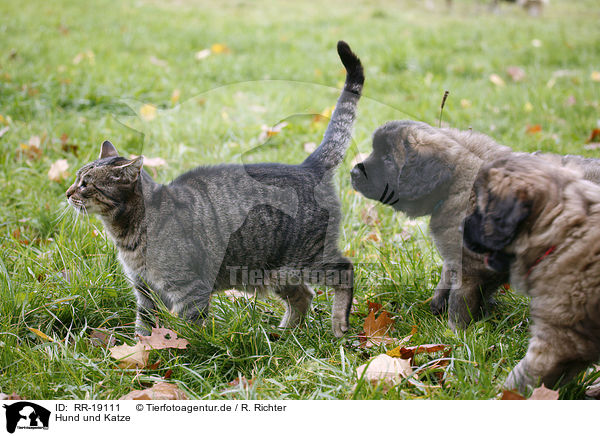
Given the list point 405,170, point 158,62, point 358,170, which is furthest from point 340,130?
point 158,62

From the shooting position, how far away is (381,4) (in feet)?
38.2

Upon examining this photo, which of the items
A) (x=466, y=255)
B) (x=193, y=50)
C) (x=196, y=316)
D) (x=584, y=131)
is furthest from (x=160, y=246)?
(x=193, y=50)

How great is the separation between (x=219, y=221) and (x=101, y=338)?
34.1 inches

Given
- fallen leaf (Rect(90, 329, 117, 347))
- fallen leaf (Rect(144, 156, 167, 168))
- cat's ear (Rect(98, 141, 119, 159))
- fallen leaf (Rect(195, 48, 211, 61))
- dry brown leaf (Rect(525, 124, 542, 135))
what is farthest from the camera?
fallen leaf (Rect(195, 48, 211, 61))

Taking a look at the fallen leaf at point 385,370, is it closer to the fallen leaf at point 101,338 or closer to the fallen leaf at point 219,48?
the fallen leaf at point 101,338

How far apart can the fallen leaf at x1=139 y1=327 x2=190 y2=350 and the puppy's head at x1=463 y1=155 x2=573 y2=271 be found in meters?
1.45

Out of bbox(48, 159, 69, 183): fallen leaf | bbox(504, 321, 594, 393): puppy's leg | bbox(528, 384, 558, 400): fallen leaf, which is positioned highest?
bbox(504, 321, 594, 393): puppy's leg

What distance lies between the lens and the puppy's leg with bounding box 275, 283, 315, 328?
10.2 feet

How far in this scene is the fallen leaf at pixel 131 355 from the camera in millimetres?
2574

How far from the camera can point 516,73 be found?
727cm

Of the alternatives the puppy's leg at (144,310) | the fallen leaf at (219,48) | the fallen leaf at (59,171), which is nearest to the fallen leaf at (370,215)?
the puppy's leg at (144,310)

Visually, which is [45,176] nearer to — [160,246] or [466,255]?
[160,246]

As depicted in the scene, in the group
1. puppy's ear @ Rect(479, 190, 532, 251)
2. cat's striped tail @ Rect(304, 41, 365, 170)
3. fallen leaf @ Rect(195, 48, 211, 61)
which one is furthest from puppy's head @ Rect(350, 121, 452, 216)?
fallen leaf @ Rect(195, 48, 211, 61)
